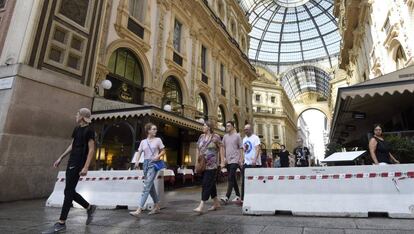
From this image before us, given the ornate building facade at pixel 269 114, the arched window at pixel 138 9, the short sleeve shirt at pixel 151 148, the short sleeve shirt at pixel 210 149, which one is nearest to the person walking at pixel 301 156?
the short sleeve shirt at pixel 210 149

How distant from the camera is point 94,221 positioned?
176 inches

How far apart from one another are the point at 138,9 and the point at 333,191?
13322 mm

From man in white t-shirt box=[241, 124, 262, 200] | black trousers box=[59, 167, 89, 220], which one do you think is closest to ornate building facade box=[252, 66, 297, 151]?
man in white t-shirt box=[241, 124, 262, 200]

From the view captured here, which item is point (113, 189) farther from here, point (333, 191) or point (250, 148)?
point (333, 191)

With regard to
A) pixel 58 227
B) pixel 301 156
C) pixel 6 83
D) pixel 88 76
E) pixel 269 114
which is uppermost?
pixel 269 114

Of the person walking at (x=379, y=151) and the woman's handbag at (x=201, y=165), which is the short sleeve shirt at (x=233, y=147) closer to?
the woman's handbag at (x=201, y=165)

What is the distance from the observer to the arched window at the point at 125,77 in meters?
11.8

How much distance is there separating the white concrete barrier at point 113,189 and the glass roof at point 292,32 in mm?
47750

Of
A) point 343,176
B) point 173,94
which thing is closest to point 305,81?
point 173,94

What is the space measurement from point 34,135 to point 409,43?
15339 mm

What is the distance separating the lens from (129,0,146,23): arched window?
1373 cm

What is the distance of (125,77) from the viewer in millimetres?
12383

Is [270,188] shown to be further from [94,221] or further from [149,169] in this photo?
[94,221]

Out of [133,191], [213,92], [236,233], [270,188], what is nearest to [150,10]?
[213,92]
